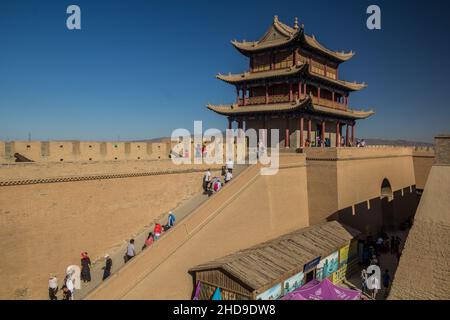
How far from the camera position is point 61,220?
11562mm

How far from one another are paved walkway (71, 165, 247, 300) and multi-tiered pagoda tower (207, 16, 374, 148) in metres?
6.13

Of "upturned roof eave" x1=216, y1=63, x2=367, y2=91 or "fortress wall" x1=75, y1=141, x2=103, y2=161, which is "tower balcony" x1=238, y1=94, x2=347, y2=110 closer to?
"upturned roof eave" x1=216, y1=63, x2=367, y2=91

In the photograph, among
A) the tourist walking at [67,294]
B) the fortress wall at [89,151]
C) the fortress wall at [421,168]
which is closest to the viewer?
the tourist walking at [67,294]

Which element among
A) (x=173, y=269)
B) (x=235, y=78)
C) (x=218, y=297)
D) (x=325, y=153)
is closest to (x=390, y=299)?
(x=218, y=297)

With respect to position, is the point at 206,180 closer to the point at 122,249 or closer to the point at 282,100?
the point at 122,249

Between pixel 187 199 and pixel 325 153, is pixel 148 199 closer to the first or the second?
pixel 187 199

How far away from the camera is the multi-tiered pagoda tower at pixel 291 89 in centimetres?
2055

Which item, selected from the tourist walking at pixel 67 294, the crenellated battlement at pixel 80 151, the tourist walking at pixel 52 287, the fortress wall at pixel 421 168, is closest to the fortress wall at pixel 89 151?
the crenellated battlement at pixel 80 151

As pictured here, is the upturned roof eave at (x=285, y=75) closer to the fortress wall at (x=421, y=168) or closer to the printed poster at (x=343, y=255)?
the fortress wall at (x=421, y=168)

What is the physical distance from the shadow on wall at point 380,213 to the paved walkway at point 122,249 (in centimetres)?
615

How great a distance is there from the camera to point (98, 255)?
12.5 m

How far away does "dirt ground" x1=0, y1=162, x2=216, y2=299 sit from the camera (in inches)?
411

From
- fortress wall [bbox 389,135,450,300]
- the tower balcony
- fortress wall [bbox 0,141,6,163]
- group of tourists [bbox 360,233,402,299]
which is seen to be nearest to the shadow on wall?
Answer: group of tourists [bbox 360,233,402,299]

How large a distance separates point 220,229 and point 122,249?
3893 millimetres
